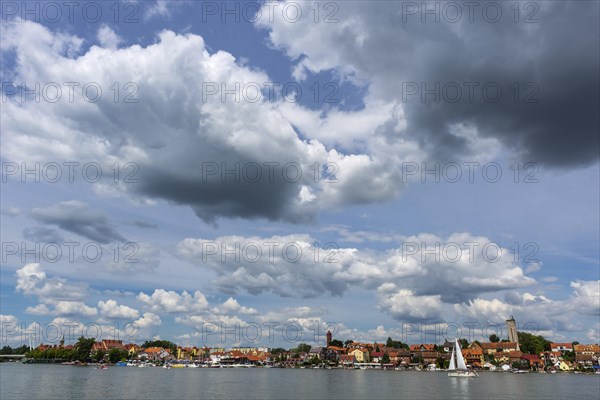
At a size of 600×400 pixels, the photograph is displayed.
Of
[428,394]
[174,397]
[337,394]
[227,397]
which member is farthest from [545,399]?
[174,397]

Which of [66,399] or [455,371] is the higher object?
[66,399]

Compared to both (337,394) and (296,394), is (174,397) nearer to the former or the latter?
(296,394)

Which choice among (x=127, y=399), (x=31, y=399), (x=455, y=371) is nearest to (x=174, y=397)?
(x=127, y=399)

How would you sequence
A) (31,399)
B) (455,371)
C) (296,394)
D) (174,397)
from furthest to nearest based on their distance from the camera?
1. (455,371)
2. (296,394)
3. (174,397)
4. (31,399)

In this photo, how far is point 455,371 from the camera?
16900cm

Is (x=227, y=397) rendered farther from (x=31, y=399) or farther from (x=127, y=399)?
(x=31, y=399)

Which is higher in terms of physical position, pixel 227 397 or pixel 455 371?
pixel 227 397

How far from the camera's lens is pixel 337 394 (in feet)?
298

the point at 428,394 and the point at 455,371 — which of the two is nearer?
the point at 428,394

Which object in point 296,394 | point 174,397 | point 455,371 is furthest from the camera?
point 455,371

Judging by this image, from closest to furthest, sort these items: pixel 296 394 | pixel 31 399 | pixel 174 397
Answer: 1. pixel 31 399
2. pixel 174 397
3. pixel 296 394

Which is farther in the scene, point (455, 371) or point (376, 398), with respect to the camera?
point (455, 371)

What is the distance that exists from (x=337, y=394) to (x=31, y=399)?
5229 centimetres

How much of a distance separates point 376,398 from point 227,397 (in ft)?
84.7
